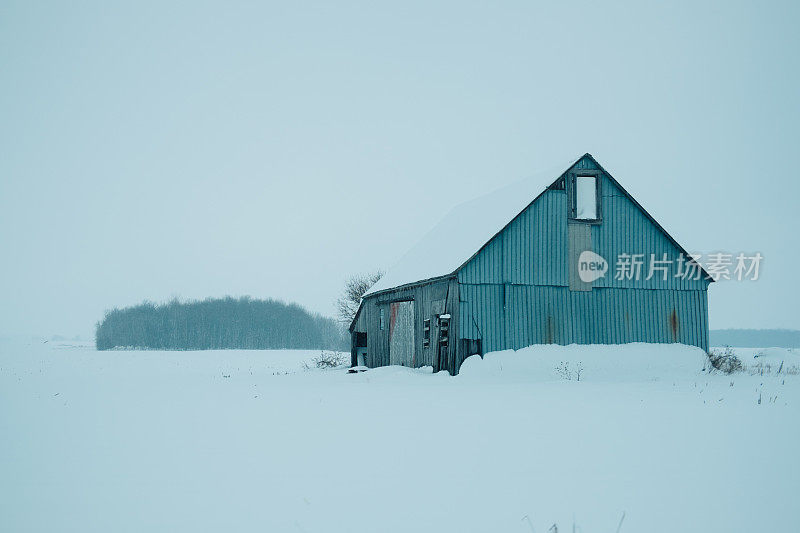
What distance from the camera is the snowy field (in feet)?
20.1

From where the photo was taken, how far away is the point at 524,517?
579cm

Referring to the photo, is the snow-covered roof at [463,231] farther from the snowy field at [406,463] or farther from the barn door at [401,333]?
the snowy field at [406,463]

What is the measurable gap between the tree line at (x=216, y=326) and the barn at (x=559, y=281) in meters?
78.1

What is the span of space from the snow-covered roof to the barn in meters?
0.11

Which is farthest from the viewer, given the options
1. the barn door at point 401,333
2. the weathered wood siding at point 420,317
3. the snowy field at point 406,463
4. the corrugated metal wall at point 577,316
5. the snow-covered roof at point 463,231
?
the barn door at point 401,333

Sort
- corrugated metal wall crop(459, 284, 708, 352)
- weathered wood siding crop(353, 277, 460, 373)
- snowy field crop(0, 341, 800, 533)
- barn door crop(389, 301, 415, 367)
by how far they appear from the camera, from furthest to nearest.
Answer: barn door crop(389, 301, 415, 367)
weathered wood siding crop(353, 277, 460, 373)
corrugated metal wall crop(459, 284, 708, 352)
snowy field crop(0, 341, 800, 533)

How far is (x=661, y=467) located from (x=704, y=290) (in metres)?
18.6

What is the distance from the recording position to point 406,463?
8094 millimetres

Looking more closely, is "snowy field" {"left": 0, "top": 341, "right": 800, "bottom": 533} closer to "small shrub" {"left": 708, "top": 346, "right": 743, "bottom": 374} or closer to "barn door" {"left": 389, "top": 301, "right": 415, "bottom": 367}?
"small shrub" {"left": 708, "top": 346, "right": 743, "bottom": 374}

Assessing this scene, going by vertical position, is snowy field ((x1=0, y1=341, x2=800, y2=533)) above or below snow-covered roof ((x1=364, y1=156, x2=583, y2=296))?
below

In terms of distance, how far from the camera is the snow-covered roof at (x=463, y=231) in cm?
2284

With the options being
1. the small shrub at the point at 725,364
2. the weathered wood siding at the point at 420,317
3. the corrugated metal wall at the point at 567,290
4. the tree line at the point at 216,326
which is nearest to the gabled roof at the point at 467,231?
the corrugated metal wall at the point at 567,290

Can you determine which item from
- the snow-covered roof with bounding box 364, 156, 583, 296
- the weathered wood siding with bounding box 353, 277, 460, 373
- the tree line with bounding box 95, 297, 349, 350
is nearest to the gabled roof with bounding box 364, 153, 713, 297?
the snow-covered roof with bounding box 364, 156, 583, 296

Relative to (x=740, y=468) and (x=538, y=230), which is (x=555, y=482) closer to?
(x=740, y=468)
